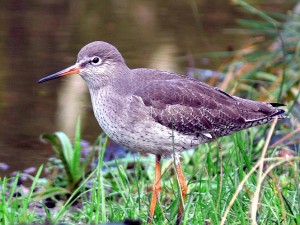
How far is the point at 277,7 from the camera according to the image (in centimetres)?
1080

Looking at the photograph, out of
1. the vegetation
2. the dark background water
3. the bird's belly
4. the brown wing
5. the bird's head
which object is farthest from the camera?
the dark background water

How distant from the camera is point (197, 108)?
219 inches

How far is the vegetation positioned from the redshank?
0.19 metres

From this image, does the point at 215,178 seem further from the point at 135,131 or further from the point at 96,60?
the point at 96,60

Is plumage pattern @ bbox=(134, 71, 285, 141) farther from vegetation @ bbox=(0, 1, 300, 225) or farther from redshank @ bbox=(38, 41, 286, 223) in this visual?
vegetation @ bbox=(0, 1, 300, 225)

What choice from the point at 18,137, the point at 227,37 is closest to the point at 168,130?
the point at 18,137

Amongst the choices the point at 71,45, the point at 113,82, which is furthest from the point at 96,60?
the point at 71,45

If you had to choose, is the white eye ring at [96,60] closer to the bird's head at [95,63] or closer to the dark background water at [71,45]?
the bird's head at [95,63]

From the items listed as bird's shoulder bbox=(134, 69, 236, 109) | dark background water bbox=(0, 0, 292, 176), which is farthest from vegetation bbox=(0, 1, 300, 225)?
dark background water bbox=(0, 0, 292, 176)

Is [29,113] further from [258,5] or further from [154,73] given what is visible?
[258,5]

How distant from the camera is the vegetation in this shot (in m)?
4.66

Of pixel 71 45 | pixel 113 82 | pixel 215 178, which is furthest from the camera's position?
pixel 71 45

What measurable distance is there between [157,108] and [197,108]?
0.33 m

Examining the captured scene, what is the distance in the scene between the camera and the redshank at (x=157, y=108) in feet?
17.1
